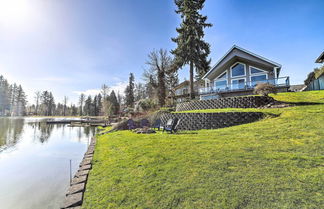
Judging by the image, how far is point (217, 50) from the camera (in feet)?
66.8

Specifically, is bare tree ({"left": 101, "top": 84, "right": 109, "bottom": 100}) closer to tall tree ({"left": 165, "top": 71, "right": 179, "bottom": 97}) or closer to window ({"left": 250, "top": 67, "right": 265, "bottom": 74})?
tall tree ({"left": 165, "top": 71, "right": 179, "bottom": 97})

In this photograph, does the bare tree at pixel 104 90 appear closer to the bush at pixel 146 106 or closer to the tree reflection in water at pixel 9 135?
the tree reflection in water at pixel 9 135

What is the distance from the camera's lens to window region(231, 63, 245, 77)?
17.8m

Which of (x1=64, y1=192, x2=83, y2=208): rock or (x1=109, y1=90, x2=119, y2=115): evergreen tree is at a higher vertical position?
(x1=109, y1=90, x2=119, y2=115): evergreen tree

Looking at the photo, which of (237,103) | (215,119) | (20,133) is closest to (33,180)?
(215,119)

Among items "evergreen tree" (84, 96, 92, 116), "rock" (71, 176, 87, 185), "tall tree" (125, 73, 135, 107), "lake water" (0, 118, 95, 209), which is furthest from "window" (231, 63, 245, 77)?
"evergreen tree" (84, 96, 92, 116)

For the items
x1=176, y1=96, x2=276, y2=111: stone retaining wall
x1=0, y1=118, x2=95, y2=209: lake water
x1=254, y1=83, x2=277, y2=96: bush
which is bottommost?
x1=0, y1=118, x2=95, y2=209: lake water

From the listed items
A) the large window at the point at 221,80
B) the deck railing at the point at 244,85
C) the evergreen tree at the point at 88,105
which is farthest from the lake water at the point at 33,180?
the evergreen tree at the point at 88,105

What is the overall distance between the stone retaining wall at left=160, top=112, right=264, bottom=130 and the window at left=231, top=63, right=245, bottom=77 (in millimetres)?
12262

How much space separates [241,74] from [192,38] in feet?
25.1

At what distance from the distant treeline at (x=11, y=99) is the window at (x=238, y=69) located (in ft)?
237

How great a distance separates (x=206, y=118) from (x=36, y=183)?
25.7 feet

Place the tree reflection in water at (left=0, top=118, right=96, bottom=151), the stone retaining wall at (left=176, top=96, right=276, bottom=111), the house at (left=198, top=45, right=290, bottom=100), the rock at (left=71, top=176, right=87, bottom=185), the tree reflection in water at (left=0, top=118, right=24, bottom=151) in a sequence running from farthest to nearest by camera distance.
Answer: the house at (left=198, top=45, right=290, bottom=100)
the tree reflection in water at (left=0, top=118, right=96, bottom=151)
the stone retaining wall at (left=176, top=96, right=276, bottom=111)
the tree reflection in water at (left=0, top=118, right=24, bottom=151)
the rock at (left=71, top=176, right=87, bottom=185)

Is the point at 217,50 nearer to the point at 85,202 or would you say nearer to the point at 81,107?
the point at 85,202
